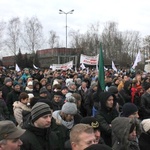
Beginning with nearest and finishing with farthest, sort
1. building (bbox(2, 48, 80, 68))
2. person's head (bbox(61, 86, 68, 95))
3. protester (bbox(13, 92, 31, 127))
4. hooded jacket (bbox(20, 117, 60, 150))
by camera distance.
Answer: hooded jacket (bbox(20, 117, 60, 150)), protester (bbox(13, 92, 31, 127)), person's head (bbox(61, 86, 68, 95)), building (bbox(2, 48, 80, 68))

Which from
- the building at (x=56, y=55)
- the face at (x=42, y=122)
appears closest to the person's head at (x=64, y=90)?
the face at (x=42, y=122)

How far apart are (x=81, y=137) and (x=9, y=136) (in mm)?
756

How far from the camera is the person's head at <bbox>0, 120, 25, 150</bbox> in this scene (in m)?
3.03

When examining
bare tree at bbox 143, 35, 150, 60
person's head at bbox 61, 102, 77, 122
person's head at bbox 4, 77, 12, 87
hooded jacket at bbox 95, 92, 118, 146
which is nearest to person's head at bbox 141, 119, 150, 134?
hooded jacket at bbox 95, 92, 118, 146

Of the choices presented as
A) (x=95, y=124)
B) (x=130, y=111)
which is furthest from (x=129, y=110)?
(x=95, y=124)

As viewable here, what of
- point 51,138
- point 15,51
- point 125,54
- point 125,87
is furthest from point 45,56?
point 51,138

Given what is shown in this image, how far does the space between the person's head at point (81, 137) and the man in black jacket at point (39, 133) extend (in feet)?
1.81

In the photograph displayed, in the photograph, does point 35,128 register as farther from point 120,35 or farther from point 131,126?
point 120,35

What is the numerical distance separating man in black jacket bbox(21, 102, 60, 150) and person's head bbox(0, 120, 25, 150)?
0.51m

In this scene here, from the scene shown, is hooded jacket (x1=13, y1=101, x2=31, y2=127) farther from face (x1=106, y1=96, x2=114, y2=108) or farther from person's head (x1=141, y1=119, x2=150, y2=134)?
person's head (x1=141, y1=119, x2=150, y2=134)

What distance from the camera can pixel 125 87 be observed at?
9203mm

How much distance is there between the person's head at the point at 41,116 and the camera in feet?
12.4

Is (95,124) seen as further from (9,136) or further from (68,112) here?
(9,136)

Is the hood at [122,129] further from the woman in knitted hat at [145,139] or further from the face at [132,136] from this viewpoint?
the woman in knitted hat at [145,139]
